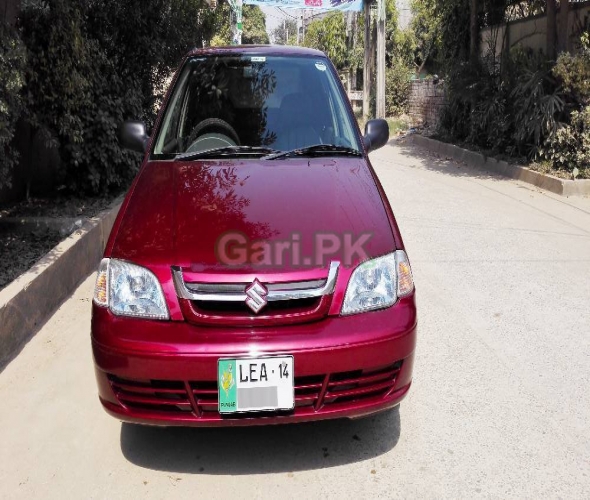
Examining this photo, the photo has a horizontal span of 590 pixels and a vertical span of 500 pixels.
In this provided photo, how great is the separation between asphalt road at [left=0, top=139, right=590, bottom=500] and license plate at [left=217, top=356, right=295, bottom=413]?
1.32 feet

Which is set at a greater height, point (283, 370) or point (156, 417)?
point (283, 370)

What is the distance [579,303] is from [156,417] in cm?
342

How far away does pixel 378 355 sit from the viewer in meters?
2.70

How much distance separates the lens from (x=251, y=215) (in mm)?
3047

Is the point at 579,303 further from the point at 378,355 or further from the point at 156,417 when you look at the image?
the point at 156,417

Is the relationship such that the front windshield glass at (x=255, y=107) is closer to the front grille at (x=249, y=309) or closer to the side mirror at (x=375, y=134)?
the side mirror at (x=375, y=134)

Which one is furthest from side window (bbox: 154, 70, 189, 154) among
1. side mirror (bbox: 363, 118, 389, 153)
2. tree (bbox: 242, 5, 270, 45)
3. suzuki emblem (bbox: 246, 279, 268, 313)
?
tree (bbox: 242, 5, 270, 45)

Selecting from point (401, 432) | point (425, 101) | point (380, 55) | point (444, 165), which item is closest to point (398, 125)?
point (425, 101)

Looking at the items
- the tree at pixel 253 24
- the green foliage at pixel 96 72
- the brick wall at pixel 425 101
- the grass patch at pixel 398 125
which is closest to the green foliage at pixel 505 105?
the brick wall at pixel 425 101

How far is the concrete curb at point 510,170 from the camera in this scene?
28.9 ft

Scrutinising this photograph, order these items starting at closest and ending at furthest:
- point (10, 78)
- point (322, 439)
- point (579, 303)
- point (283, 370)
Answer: point (283, 370) < point (322, 439) < point (10, 78) < point (579, 303)

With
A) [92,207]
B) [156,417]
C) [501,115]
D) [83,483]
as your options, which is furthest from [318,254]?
[501,115]

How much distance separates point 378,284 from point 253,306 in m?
0.56

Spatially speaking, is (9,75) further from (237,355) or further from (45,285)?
(237,355)
